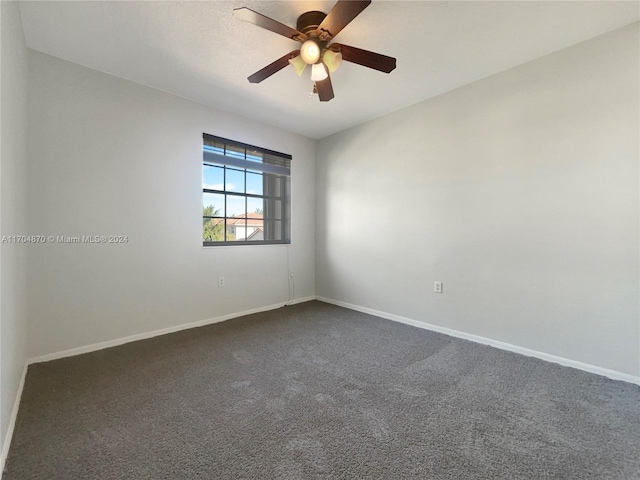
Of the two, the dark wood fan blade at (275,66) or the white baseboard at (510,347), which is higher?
the dark wood fan blade at (275,66)

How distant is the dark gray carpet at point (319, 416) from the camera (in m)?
1.28

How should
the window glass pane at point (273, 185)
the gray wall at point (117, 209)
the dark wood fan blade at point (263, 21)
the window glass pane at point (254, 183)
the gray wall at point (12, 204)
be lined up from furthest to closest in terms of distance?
the window glass pane at point (273, 185) < the window glass pane at point (254, 183) < the gray wall at point (117, 209) < the dark wood fan blade at point (263, 21) < the gray wall at point (12, 204)

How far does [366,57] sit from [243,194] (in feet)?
7.62

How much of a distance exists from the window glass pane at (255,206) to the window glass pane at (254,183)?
0.32 ft

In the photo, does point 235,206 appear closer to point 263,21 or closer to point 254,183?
point 254,183

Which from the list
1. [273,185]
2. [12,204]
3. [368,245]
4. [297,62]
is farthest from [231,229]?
[297,62]

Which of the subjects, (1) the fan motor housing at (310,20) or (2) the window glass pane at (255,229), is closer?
(1) the fan motor housing at (310,20)

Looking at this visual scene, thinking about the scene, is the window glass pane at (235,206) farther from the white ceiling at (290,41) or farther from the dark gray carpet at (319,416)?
the dark gray carpet at (319,416)

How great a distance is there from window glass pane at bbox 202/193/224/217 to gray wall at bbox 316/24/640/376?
6.12 feet

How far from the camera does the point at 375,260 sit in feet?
11.8

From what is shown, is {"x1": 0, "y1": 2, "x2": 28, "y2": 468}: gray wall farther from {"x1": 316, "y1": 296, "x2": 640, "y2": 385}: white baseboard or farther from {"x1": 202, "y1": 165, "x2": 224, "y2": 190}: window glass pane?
{"x1": 316, "y1": 296, "x2": 640, "y2": 385}: white baseboard

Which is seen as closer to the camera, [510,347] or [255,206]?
[510,347]

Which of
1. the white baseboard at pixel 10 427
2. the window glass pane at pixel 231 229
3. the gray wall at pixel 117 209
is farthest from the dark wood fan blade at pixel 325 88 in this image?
the white baseboard at pixel 10 427

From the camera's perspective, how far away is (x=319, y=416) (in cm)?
162
